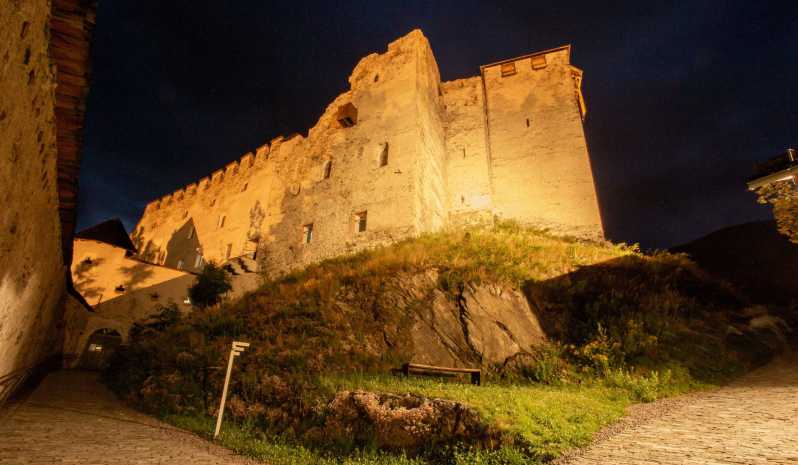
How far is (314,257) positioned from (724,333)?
1741 centimetres

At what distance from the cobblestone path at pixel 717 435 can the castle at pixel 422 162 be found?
502 inches

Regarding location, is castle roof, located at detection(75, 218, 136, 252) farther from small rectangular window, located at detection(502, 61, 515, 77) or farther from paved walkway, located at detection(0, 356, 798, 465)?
small rectangular window, located at detection(502, 61, 515, 77)

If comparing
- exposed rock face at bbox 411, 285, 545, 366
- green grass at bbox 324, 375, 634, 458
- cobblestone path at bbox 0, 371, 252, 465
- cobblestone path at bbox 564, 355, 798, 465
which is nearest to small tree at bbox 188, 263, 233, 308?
cobblestone path at bbox 0, 371, 252, 465

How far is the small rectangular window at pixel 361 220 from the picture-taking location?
1948 centimetres

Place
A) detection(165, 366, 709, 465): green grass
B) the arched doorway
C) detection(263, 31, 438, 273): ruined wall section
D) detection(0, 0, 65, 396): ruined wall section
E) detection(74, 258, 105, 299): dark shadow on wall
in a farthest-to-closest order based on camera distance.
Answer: detection(74, 258, 105, 299): dark shadow on wall
detection(263, 31, 438, 273): ruined wall section
the arched doorway
detection(165, 366, 709, 465): green grass
detection(0, 0, 65, 396): ruined wall section

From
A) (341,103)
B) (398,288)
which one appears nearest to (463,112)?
(341,103)

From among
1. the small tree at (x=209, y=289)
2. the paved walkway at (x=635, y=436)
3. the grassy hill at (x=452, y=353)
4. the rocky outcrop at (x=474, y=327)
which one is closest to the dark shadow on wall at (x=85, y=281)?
the small tree at (x=209, y=289)

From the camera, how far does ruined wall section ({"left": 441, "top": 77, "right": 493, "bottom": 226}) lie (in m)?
21.8

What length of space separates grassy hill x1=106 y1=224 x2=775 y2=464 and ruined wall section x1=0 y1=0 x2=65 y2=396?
3.77 m

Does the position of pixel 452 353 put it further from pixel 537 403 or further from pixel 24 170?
pixel 24 170

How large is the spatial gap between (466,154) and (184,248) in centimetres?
2669

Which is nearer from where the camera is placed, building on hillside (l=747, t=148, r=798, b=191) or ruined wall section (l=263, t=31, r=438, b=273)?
building on hillside (l=747, t=148, r=798, b=191)

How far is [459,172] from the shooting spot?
2319cm

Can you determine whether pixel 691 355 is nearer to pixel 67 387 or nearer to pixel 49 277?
pixel 49 277
